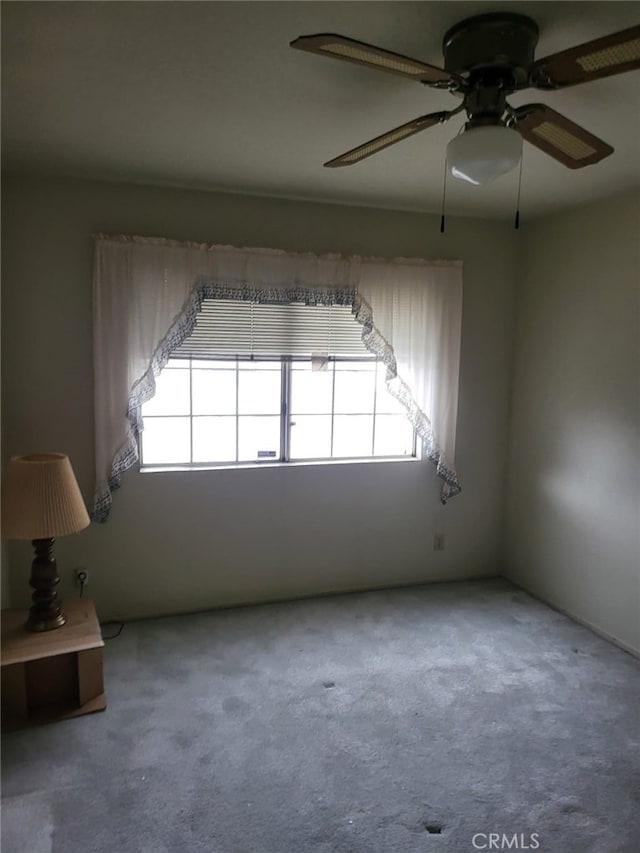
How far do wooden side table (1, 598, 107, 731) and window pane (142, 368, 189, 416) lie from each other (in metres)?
1.24

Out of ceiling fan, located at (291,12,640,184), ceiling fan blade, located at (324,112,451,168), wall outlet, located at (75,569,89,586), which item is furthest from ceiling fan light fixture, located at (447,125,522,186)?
wall outlet, located at (75,569,89,586)

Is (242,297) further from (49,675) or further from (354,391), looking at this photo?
(49,675)

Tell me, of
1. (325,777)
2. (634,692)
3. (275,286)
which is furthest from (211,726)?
(275,286)

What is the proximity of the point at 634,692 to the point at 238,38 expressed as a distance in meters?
3.11

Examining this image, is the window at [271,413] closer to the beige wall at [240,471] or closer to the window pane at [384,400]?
the window pane at [384,400]

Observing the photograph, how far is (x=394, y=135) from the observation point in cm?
180

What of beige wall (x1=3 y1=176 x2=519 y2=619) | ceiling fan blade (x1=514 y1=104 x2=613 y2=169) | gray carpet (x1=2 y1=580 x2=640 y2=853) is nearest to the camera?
ceiling fan blade (x1=514 y1=104 x2=613 y2=169)

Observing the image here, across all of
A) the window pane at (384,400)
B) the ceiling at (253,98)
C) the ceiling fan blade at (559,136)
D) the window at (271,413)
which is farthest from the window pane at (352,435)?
the ceiling fan blade at (559,136)

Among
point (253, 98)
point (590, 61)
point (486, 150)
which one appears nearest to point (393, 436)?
point (253, 98)

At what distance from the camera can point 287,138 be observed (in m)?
2.38

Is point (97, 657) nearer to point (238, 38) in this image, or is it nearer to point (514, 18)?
point (238, 38)

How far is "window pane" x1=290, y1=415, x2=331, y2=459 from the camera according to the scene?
11.8 feet

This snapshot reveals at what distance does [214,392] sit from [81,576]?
127 cm

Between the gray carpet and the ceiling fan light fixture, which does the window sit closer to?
the gray carpet
